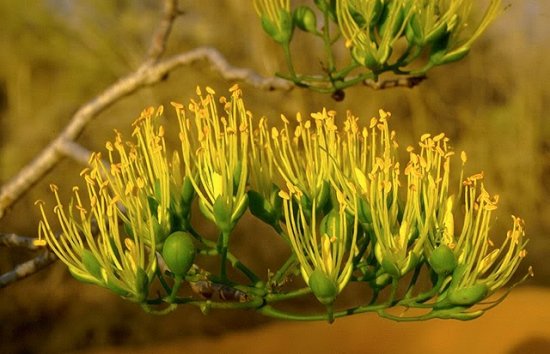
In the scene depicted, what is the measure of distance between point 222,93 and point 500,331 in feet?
3.05

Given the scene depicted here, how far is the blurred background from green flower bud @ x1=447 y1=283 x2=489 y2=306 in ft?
5.76

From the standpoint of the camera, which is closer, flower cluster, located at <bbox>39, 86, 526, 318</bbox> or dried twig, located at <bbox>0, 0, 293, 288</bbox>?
flower cluster, located at <bbox>39, 86, 526, 318</bbox>

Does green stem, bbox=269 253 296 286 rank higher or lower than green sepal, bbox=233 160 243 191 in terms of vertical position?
lower

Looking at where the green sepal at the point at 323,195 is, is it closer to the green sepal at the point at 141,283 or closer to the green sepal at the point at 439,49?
the green sepal at the point at 141,283

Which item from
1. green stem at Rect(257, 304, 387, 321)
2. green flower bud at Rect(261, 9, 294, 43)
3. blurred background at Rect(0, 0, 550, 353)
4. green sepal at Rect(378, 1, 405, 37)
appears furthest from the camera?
blurred background at Rect(0, 0, 550, 353)

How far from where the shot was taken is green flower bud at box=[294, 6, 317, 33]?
3.85 ft

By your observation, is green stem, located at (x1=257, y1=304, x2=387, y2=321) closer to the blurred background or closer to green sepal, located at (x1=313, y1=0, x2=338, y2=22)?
green sepal, located at (x1=313, y1=0, x2=338, y2=22)

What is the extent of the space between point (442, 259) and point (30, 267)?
65 cm

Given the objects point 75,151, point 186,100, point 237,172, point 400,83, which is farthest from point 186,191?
point 186,100

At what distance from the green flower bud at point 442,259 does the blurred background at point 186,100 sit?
5.76 feet

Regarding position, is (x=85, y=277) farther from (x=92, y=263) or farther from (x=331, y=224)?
(x=331, y=224)

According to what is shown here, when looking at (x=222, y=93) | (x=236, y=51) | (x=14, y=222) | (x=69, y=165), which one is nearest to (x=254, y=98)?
(x=222, y=93)

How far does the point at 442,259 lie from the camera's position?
2.69 feet

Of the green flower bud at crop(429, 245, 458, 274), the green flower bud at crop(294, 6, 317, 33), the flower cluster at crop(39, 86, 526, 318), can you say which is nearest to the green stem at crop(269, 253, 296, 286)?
the flower cluster at crop(39, 86, 526, 318)
